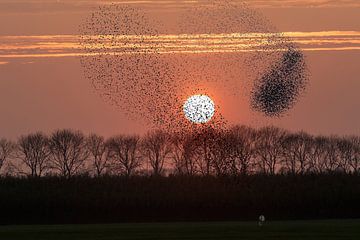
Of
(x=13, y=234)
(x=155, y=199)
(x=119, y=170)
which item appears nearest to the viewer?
(x=13, y=234)

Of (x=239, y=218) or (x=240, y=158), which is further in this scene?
(x=240, y=158)

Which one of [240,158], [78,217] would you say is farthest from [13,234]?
[240,158]

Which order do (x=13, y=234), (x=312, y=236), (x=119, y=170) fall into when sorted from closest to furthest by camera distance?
(x=312, y=236), (x=13, y=234), (x=119, y=170)

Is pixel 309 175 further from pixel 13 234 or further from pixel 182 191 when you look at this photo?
pixel 13 234

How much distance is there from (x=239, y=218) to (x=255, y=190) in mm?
9392

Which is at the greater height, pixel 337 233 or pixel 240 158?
pixel 240 158

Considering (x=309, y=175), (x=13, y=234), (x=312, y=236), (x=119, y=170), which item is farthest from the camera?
(x=119, y=170)

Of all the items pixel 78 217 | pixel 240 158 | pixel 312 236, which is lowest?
pixel 312 236

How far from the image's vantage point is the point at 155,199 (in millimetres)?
114250

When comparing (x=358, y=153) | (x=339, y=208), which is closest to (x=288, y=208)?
(x=339, y=208)

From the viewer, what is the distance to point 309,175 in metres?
123

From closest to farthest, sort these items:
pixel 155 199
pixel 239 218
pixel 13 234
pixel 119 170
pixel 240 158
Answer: pixel 13 234 < pixel 239 218 < pixel 155 199 < pixel 240 158 < pixel 119 170

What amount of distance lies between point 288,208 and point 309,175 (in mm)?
12835

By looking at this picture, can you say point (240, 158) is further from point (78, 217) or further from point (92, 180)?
point (78, 217)
